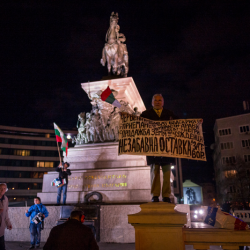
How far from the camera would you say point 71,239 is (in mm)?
3666

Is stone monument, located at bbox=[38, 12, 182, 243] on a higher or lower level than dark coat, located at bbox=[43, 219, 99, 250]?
higher

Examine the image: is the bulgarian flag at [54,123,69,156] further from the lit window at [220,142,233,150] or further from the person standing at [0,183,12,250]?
the lit window at [220,142,233,150]

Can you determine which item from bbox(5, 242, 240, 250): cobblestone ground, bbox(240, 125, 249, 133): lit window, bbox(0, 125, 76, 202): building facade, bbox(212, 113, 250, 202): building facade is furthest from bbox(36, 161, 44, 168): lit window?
bbox(5, 242, 240, 250): cobblestone ground

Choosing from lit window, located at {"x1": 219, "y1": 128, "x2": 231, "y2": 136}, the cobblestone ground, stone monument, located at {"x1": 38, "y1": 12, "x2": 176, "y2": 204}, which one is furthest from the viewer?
lit window, located at {"x1": 219, "y1": 128, "x2": 231, "y2": 136}

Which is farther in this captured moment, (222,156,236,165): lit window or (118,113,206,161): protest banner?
(222,156,236,165): lit window

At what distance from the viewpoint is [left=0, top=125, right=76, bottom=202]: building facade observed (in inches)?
2707

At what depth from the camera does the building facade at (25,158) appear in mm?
68750

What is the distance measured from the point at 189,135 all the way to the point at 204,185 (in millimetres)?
97034

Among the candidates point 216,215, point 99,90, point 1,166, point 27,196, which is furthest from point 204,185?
point 216,215

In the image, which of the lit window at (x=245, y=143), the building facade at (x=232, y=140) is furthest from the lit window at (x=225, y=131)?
the lit window at (x=245, y=143)

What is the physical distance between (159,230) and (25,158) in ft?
246

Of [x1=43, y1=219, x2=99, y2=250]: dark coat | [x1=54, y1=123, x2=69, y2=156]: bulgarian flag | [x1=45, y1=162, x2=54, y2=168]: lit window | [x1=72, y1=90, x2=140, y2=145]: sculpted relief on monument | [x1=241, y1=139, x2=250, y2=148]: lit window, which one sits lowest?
[x1=43, y1=219, x2=99, y2=250]: dark coat

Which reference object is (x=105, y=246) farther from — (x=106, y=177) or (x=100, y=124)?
(x=100, y=124)

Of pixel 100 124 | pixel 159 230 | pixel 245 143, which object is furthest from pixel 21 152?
pixel 159 230
